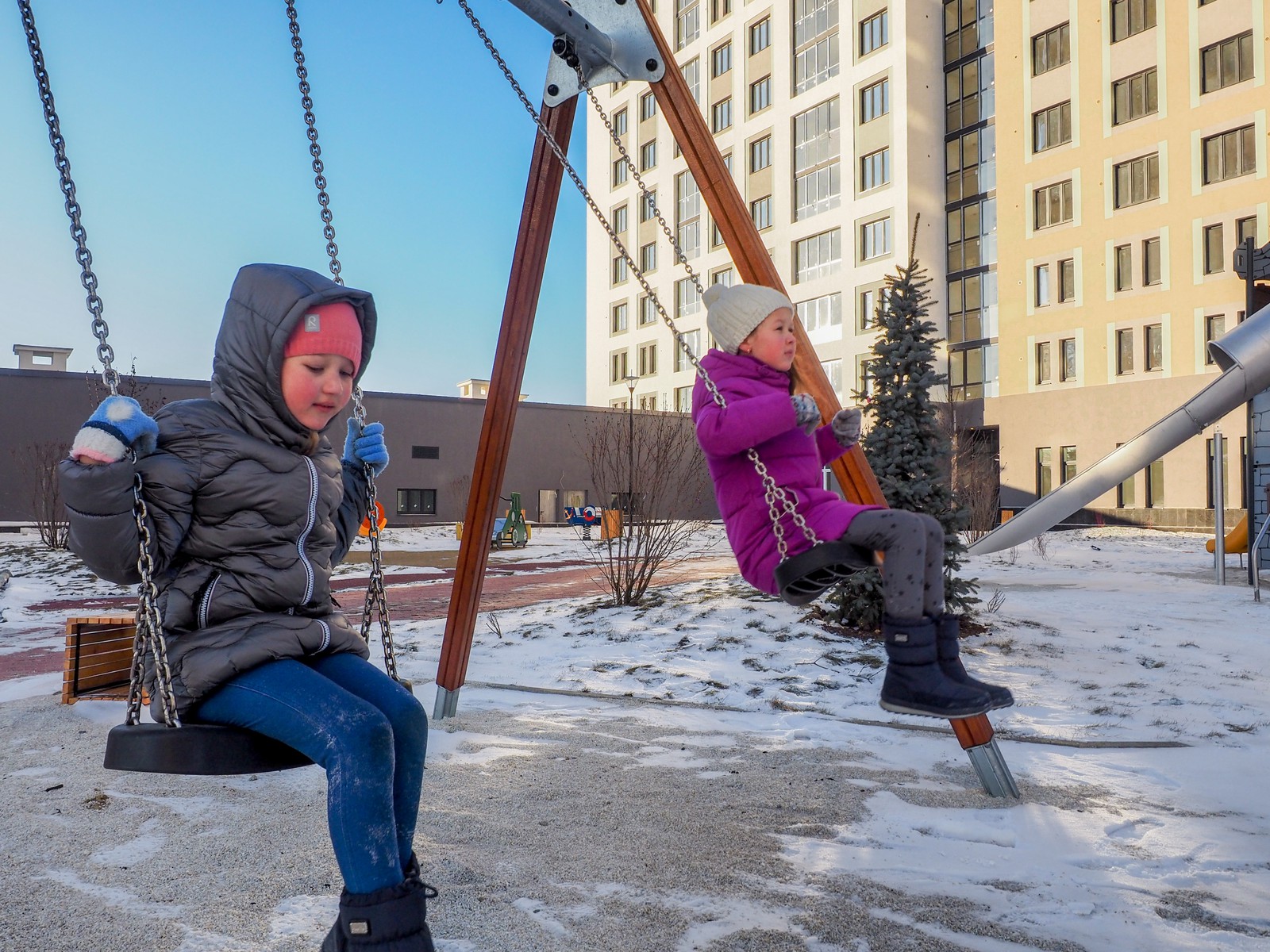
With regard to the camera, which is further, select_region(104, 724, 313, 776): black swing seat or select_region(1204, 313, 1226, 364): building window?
select_region(1204, 313, 1226, 364): building window

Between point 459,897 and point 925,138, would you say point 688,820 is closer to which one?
point 459,897

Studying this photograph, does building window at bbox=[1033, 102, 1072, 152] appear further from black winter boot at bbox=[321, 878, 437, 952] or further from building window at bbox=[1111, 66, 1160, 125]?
black winter boot at bbox=[321, 878, 437, 952]

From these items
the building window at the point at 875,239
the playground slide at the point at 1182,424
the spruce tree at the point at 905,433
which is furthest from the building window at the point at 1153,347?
the spruce tree at the point at 905,433

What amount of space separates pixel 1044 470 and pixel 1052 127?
10.1m

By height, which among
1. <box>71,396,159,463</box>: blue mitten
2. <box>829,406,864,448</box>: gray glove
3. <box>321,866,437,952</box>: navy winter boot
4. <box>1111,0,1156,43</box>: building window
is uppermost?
<box>1111,0,1156,43</box>: building window

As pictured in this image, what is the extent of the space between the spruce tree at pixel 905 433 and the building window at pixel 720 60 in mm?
32608

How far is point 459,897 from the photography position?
2.50m

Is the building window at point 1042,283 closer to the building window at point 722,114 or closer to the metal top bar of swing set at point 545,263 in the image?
the building window at point 722,114

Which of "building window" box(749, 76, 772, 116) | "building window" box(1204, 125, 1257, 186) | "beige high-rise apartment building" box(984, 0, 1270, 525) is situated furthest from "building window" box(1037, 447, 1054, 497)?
"building window" box(749, 76, 772, 116)

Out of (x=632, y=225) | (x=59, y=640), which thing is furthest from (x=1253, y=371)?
(x=632, y=225)

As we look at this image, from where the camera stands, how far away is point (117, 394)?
1924mm

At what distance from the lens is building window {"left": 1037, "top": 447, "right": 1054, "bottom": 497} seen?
26734 millimetres

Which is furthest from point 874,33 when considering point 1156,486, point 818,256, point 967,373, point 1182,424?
point 1182,424

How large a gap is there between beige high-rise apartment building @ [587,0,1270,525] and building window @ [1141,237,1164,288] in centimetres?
5
